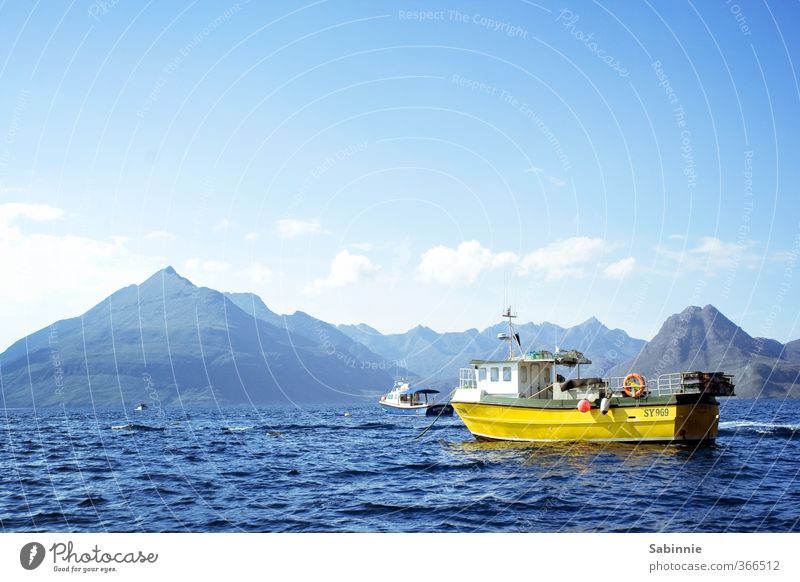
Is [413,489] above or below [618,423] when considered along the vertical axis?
below

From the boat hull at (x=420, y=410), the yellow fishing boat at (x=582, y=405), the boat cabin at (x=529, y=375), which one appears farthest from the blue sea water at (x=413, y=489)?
the boat hull at (x=420, y=410)

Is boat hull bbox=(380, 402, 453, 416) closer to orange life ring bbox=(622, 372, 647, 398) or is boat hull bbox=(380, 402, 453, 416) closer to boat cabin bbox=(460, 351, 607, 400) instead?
boat cabin bbox=(460, 351, 607, 400)

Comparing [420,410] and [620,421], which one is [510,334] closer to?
[620,421]

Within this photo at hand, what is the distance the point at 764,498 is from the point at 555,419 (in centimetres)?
1393

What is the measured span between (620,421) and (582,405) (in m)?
2.69

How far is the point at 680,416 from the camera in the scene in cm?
3347

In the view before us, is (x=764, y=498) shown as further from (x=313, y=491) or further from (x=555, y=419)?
(x=313, y=491)

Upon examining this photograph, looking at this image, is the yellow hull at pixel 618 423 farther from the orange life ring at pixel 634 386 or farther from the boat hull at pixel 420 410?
the boat hull at pixel 420 410

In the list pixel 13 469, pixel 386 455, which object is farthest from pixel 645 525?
pixel 13 469

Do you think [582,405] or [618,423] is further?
[618,423]

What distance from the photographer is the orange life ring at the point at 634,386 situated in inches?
1373

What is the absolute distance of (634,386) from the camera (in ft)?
117

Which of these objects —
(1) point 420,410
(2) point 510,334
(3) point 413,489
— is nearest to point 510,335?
(2) point 510,334
